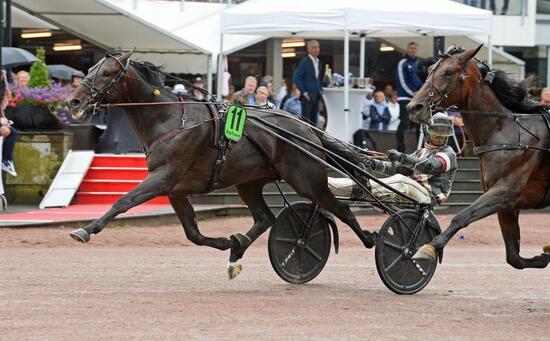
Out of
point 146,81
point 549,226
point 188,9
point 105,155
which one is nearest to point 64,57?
point 188,9

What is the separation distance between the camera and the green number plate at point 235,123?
416 inches

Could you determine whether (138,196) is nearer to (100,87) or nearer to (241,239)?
(100,87)

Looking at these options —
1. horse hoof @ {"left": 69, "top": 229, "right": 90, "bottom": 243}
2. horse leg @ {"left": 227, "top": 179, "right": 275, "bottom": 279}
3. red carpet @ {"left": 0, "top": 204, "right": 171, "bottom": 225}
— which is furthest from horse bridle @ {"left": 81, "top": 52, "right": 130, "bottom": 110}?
red carpet @ {"left": 0, "top": 204, "right": 171, "bottom": 225}

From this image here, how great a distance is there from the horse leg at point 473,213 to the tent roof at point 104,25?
41.1ft

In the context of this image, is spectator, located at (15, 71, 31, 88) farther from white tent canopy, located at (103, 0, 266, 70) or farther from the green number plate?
the green number plate

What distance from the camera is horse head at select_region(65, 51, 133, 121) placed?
10281mm

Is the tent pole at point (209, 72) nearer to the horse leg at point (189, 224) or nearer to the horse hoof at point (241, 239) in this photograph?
the horse hoof at point (241, 239)

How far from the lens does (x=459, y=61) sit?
9.90m

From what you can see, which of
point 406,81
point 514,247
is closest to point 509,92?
point 514,247

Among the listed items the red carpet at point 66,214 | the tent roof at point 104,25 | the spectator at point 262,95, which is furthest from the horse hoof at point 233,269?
the tent roof at point 104,25

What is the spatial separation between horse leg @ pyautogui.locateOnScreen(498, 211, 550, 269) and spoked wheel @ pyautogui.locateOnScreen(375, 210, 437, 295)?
2.10 ft

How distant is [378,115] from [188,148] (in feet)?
33.7

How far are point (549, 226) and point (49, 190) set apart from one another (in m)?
7.18

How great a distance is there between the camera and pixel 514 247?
10148mm
